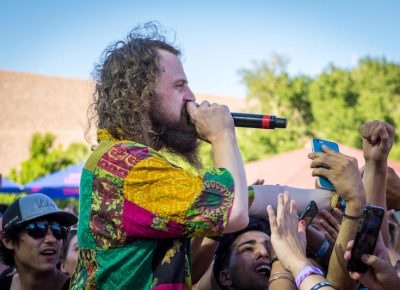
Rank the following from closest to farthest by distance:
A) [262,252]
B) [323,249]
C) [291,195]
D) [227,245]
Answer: [291,195]
[323,249]
[262,252]
[227,245]

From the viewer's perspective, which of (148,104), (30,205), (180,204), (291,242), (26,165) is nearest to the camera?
(180,204)

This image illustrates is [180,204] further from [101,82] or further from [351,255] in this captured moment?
[101,82]

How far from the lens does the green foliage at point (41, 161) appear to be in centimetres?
2662

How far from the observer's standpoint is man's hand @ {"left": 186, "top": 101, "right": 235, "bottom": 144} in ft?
7.98

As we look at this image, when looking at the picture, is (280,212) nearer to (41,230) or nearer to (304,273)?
(304,273)

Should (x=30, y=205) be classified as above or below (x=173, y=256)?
below

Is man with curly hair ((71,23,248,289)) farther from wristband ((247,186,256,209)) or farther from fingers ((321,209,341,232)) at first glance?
fingers ((321,209,341,232))

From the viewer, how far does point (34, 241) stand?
4.14 metres

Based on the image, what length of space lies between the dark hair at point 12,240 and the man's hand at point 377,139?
240 cm

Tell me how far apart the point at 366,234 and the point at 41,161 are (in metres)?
26.4

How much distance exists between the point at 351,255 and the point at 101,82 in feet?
4.34

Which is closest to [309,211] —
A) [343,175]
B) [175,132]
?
[343,175]

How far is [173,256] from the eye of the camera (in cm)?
231

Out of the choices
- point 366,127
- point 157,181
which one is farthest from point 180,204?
point 366,127
